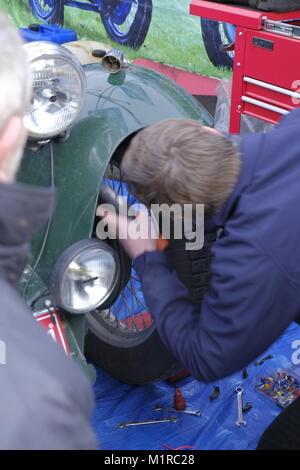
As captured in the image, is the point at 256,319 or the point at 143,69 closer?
the point at 256,319

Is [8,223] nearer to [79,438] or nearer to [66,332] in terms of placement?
[79,438]

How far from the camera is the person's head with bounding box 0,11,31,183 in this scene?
82cm

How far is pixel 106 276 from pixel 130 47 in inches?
160

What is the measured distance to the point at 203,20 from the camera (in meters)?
4.61

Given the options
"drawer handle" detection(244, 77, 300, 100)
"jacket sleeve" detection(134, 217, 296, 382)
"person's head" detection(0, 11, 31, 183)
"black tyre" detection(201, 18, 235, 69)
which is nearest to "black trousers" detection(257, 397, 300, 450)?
"jacket sleeve" detection(134, 217, 296, 382)

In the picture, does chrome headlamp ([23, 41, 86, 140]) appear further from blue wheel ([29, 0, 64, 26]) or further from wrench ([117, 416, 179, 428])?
blue wheel ([29, 0, 64, 26])

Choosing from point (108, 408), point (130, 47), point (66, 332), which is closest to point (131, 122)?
point (66, 332)

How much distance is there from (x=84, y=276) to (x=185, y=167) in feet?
1.75

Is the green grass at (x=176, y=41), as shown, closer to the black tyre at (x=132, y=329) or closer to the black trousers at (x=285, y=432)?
the black tyre at (x=132, y=329)

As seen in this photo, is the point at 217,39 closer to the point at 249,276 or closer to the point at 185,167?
the point at 185,167

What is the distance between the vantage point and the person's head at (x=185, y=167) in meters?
1.42

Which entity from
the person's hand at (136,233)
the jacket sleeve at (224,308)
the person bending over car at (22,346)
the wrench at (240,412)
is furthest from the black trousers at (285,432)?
the person bending over car at (22,346)

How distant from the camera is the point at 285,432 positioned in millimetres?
1732

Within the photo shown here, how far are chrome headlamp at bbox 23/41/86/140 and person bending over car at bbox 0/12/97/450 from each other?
921mm
